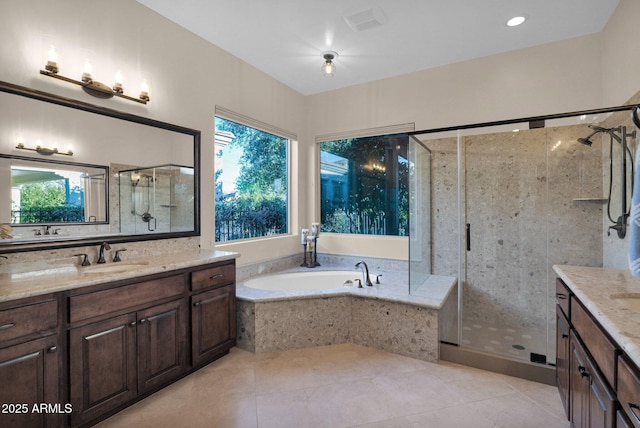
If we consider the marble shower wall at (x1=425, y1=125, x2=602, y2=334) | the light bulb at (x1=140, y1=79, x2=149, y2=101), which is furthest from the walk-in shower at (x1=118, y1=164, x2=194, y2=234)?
the marble shower wall at (x1=425, y1=125, x2=602, y2=334)

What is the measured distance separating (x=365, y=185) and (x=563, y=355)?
2767mm

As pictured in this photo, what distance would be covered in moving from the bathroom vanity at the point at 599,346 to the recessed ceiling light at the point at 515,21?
2.13m

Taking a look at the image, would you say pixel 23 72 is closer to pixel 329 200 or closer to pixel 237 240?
pixel 237 240

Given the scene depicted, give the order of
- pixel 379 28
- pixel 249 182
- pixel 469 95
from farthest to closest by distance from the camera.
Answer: pixel 249 182
pixel 469 95
pixel 379 28

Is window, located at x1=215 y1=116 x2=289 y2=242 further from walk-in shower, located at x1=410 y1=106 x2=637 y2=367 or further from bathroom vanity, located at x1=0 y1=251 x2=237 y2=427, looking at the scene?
walk-in shower, located at x1=410 y1=106 x2=637 y2=367

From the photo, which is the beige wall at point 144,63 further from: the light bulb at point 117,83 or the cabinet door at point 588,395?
the cabinet door at point 588,395

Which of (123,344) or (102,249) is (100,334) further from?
(102,249)

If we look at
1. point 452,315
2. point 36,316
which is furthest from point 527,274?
point 36,316

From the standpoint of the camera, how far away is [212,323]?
242 cm

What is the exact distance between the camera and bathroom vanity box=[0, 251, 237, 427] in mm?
1400

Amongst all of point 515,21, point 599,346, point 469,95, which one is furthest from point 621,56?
point 599,346

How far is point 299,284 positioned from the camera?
3.69m

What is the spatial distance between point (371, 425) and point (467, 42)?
11.1 ft

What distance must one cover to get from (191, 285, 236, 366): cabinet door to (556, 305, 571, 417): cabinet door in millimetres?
2315
